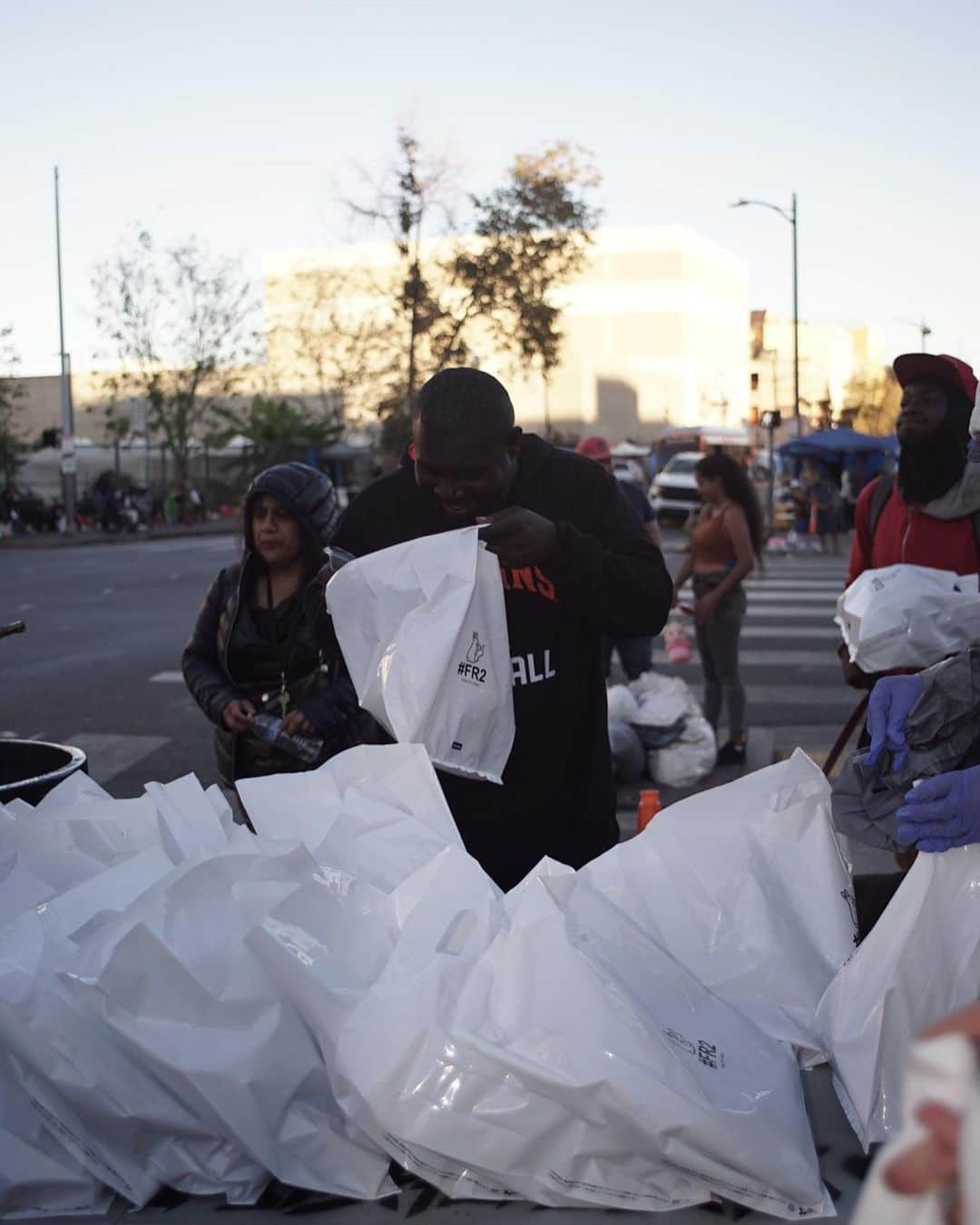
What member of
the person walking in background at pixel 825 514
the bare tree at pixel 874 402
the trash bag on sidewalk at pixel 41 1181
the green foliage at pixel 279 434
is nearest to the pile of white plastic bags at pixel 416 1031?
the trash bag on sidewalk at pixel 41 1181

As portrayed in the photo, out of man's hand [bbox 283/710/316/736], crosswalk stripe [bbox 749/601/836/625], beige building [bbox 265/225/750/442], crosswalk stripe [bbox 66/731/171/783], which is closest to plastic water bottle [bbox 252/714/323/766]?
man's hand [bbox 283/710/316/736]

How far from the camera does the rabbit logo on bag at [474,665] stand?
2.71 metres

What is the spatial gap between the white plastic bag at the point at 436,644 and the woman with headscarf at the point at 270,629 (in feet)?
3.27

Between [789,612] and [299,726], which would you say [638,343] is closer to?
[789,612]

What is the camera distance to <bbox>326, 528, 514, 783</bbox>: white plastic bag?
8.83 ft

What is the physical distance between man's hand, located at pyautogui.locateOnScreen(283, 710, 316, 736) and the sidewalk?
83.2ft

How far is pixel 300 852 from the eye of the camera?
2.23m

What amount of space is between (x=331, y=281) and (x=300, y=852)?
39.6m

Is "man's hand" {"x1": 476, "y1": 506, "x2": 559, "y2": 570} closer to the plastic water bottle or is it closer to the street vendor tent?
the plastic water bottle

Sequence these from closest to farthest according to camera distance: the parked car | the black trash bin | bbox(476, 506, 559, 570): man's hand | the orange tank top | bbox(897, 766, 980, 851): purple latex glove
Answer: bbox(897, 766, 980, 851): purple latex glove < bbox(476, 506, 559, 570): man's hand < the black trash bin < the orange tank top < the parked car

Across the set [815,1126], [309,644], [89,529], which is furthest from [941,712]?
[89,529]

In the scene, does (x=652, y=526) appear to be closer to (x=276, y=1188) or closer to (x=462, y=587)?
(x=462, y=587)

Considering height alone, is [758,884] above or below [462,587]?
below

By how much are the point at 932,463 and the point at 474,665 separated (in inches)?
63.0
